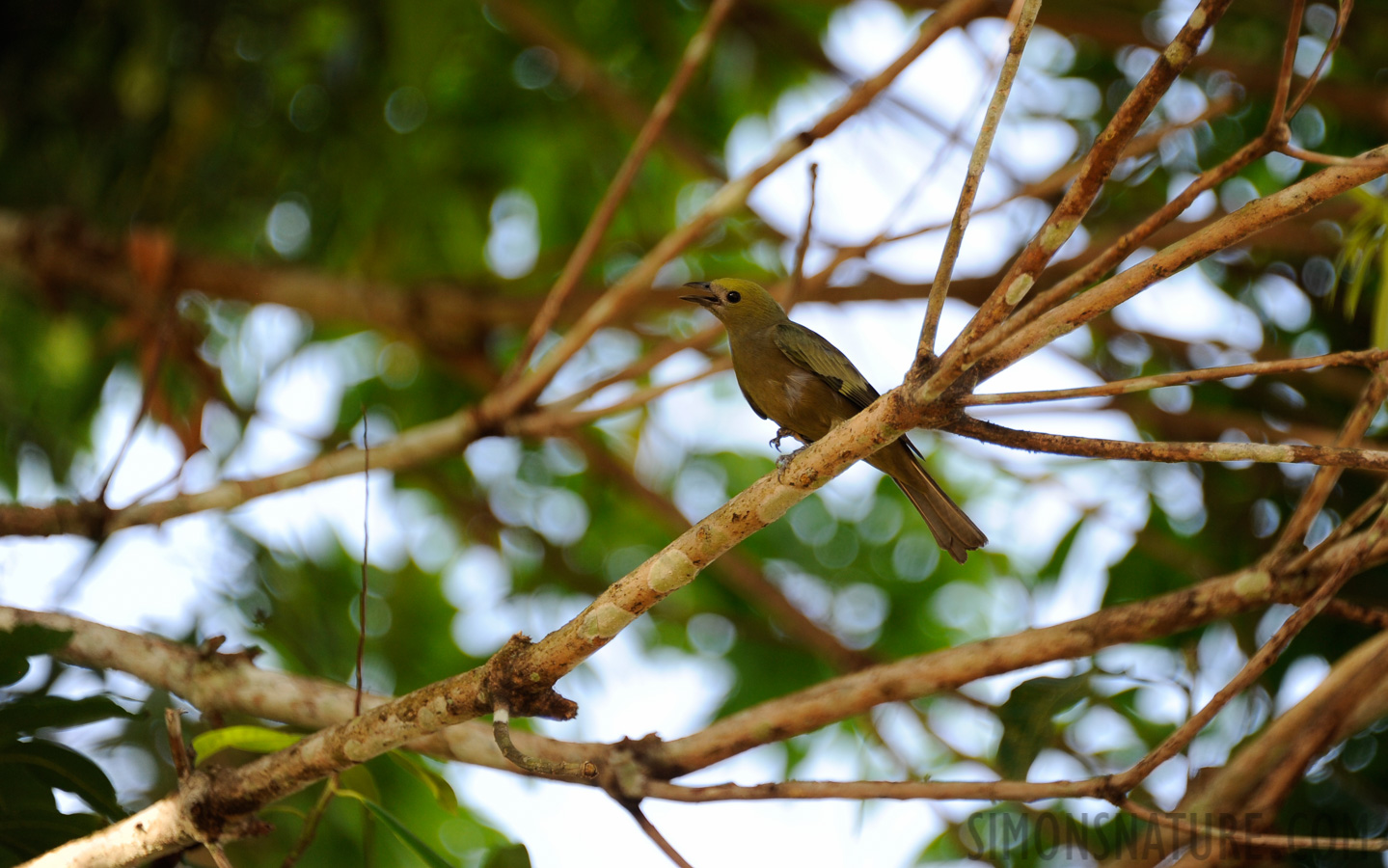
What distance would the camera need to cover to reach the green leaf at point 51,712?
3.05 m

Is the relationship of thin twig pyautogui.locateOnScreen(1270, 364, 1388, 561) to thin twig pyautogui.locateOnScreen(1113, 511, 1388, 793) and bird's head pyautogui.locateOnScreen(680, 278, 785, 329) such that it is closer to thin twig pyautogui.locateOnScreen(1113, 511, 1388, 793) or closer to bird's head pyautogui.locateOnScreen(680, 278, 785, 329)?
thin twig pyautogui.locateOnScreen(1113, 511, 1388, 793)

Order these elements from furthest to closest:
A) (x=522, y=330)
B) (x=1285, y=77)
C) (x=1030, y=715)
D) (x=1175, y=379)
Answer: (x=522, y=330) < (x=1030, y=715) < (x=1285, y=77) < (x=1175, y=379)

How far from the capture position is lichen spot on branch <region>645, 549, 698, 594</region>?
7.92ft

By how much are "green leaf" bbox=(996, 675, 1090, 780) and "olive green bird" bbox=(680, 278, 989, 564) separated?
1.57 ft

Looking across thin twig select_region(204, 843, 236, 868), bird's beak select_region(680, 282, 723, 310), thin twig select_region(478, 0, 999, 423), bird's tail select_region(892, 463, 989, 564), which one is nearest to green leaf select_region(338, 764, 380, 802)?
thin twig select_region(204, 843, 236, 868)

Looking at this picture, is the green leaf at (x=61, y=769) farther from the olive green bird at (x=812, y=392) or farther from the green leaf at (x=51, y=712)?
the olive green bird at (x=812, y=392)

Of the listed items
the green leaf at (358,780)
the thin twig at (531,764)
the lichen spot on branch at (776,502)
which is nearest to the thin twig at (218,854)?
the green leaf at (358,780)

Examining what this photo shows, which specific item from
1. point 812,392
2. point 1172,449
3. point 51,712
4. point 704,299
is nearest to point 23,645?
point 51,712

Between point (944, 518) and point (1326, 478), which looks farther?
point (944, 518)

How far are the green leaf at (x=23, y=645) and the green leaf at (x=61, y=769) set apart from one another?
0.23 meters

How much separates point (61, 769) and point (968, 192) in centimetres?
292

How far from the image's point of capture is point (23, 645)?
2.95m

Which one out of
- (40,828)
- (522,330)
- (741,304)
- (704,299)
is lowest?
(40,828)

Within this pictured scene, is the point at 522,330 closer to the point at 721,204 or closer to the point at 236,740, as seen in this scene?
the point at 721,204
